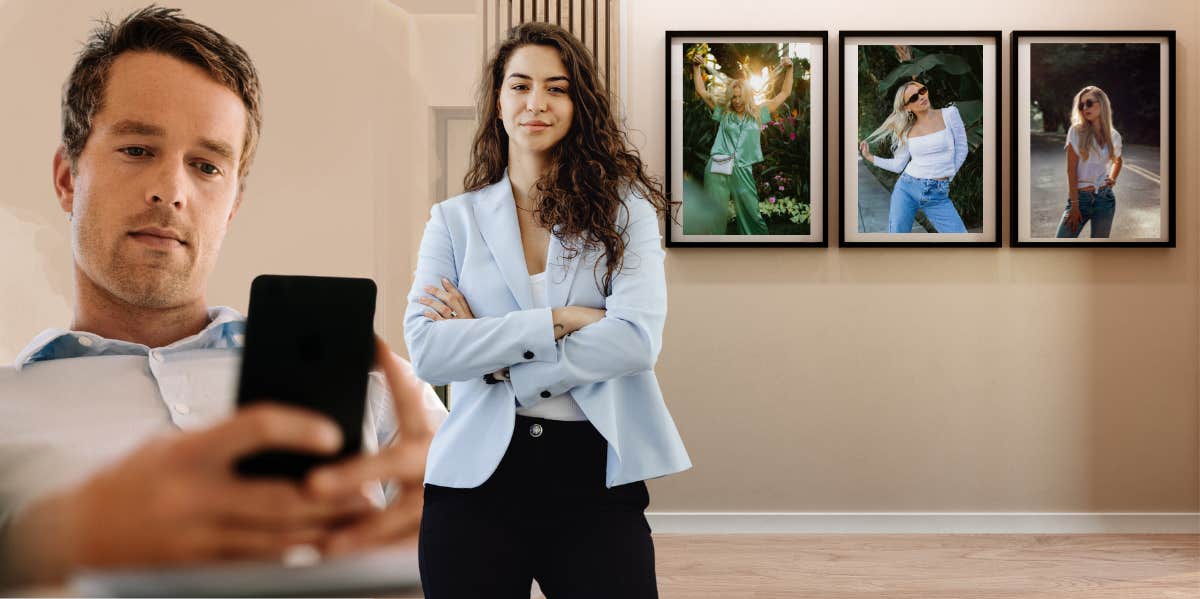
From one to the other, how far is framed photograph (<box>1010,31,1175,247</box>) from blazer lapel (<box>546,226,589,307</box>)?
8.68ft

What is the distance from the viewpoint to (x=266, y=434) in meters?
0.98

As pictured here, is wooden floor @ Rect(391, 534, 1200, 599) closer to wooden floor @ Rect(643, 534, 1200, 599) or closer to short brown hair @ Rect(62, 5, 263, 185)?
wooden floor @ Rect(643, 534, 1200, 599)

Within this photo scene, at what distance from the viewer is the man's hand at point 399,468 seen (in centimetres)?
111

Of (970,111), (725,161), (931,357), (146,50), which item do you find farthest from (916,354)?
(146,50)

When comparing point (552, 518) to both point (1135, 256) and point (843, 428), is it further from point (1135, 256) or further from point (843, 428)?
point (1135, 256)

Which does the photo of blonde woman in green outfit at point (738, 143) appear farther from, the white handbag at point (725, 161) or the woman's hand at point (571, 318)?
the woman's hand at point (571, 318)

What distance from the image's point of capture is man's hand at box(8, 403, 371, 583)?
97cm

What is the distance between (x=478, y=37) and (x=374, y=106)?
1.04ft

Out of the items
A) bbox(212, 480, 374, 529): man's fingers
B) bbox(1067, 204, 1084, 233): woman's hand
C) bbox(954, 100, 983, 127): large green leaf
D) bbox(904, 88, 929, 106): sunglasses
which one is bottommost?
bbox(212, 480, 374, 529): man's fingers

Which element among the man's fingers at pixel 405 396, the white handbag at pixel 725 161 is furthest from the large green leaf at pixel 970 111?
the man's fingers at pixel 405 396

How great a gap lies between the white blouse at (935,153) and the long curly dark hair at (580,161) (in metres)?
2.28

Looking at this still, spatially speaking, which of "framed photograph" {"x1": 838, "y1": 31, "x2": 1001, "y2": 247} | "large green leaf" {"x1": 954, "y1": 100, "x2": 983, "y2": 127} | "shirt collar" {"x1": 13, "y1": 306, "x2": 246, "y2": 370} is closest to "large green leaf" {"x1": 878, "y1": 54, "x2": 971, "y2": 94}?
"framed photograph" {"x1": 838, "y1": 31, "x2": 1001, "y2": 247}

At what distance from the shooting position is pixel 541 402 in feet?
4.20

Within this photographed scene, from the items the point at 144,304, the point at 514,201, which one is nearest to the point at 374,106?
the point at 514,201
